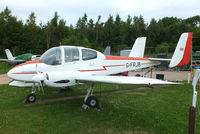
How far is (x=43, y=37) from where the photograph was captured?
142 feet

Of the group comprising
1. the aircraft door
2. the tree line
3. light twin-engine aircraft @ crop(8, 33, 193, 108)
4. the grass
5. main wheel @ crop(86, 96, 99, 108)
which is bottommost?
the grass

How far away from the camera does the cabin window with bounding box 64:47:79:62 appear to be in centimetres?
641

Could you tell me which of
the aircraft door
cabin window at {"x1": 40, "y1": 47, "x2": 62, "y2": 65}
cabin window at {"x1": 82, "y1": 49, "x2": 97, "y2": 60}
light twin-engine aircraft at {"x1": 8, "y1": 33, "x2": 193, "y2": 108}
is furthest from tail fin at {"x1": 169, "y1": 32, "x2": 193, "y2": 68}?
cabin window at {"x1": 40, "y1": 47, "x2": 62, "y2": 65}

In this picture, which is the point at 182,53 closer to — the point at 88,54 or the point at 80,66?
the point at 88,54

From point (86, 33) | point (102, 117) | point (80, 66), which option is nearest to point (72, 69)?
point (80, 66)

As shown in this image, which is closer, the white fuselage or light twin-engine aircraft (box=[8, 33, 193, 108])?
light twin-engine aircraft (box=[8, 33, 193, 108])

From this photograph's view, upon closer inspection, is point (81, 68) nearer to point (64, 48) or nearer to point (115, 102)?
point (64, 48)

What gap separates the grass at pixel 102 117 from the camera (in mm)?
4426

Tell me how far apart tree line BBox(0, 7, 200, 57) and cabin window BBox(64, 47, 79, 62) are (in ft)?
66.2

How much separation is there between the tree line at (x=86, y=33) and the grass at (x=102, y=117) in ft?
63.9

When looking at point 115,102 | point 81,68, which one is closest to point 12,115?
point 81,68

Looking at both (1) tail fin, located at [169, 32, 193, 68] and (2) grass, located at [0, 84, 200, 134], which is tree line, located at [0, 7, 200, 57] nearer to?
(1) tail fin, located at [169, 32, 193, 68]

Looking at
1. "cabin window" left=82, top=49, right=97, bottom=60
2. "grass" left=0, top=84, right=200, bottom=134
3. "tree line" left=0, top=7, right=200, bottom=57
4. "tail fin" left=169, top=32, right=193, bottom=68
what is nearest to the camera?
"grass" left=0, top=84, right=200, bottom=134

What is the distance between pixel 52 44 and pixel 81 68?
39.6 meters
